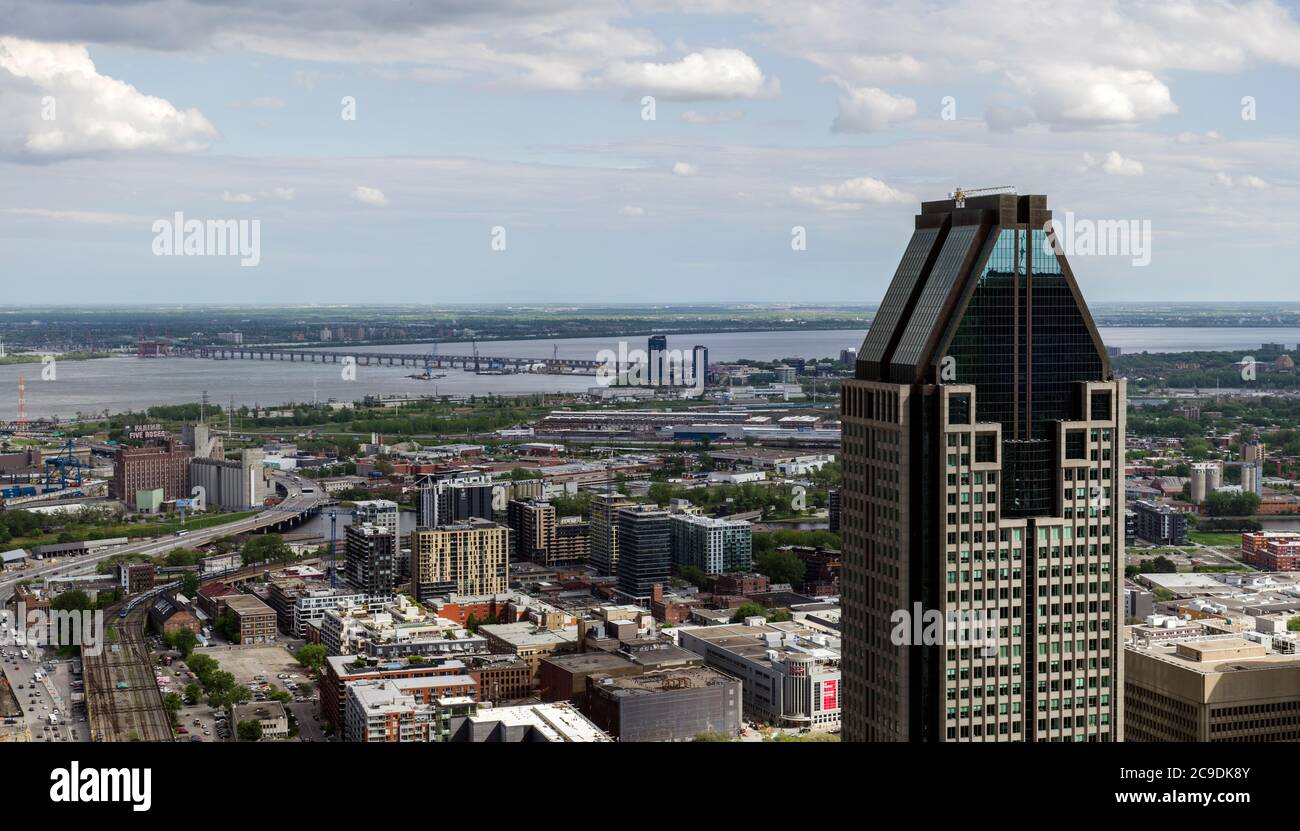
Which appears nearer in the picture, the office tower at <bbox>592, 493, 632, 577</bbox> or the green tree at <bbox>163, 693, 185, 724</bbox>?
the green tree at <bbox>163, 693, 185, 724</bbox>

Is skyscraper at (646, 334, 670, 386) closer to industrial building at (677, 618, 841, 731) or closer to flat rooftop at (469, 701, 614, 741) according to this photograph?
industrial building at (677, 618, 841, 731)

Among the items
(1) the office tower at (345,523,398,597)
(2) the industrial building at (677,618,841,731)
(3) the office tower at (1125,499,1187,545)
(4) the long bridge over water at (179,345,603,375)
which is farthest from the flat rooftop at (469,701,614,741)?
(4) the long bridge over water at (179,345,603,375)

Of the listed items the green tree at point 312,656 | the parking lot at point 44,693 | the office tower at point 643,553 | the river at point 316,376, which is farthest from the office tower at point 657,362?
the parking lot at point 44,693

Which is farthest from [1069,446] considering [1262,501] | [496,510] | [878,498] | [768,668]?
[1262,501]

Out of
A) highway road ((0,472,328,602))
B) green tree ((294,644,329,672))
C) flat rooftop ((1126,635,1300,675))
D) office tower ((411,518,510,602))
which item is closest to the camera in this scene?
flat rooftop ((1126,635,1300,675))

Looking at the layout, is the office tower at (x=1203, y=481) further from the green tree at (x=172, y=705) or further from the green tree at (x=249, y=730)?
the green tree at (x=249, y=730)
